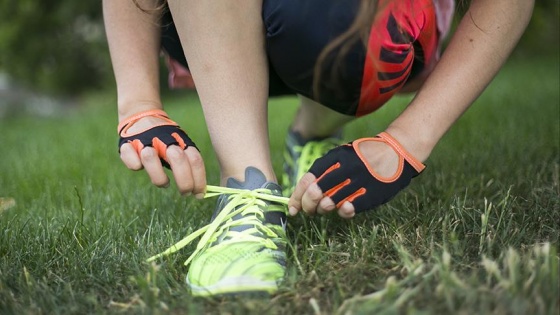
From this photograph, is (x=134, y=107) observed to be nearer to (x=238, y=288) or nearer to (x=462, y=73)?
(x=238, y=288)

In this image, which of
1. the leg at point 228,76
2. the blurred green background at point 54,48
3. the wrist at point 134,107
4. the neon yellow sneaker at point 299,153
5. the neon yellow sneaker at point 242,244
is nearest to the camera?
the neon yellow sneaker at point 242,244

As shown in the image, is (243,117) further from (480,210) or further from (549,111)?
(549,111)

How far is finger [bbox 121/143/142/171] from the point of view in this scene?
1179 millimetres

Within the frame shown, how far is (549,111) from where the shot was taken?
256 cm

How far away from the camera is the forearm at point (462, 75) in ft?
3.91

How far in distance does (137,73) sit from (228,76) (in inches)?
10.1

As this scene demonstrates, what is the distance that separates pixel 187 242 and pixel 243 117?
0.24 m

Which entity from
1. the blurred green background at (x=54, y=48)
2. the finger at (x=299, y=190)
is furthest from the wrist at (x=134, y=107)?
the blurred green background at (x=54, y=48)

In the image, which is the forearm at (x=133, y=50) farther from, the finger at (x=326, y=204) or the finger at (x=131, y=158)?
the finger at (x=326, y=204)

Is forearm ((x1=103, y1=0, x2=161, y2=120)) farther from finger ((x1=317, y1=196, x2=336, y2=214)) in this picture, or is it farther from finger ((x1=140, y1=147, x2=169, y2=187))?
finger ((x1=317, y1=196, x2=336, y2=214))

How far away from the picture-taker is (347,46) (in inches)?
49.1

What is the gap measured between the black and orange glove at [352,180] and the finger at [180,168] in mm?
208

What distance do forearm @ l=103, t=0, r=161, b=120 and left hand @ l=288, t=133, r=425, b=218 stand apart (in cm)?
41

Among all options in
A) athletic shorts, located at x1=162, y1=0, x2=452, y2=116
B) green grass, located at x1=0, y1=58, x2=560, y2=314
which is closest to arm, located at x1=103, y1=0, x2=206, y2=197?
green grass, located at x1=0, y1=58, x2=560, y2=314
